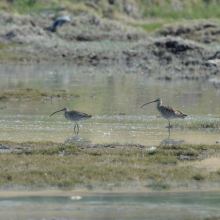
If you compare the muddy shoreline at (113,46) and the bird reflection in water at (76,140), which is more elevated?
the muddy shoreline at (113,46)

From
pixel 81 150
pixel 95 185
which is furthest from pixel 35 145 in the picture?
pixel 95 185

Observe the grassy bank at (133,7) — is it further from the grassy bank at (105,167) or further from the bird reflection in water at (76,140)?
the grassy bank at (105,167)

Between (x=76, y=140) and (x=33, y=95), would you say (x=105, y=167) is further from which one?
(x=33, y=95)

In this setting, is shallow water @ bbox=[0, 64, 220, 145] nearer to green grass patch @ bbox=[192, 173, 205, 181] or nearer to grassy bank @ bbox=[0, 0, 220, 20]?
green grass patch @ bbox=[192, 173, 205, 181]

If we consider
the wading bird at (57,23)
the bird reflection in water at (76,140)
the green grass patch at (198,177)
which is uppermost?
the wading bird at (57,23)

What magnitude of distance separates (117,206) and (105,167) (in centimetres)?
238

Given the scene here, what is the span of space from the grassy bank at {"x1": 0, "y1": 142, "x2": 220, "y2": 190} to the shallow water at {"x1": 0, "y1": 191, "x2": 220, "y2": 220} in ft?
2.19

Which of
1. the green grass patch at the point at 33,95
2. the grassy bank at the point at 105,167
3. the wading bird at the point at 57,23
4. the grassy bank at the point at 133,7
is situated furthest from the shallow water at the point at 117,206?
the grassy bank at the point at 133,7

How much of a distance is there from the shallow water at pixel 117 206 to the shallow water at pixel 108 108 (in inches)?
211

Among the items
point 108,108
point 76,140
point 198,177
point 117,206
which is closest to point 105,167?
point 198,177

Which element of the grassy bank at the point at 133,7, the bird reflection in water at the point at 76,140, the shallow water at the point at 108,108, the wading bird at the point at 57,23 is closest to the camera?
the bird reflection in water at the point at 76,140

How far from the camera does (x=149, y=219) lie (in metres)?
9.13

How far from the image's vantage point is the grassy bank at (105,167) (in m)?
11.3

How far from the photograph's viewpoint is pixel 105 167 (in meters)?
12.2
